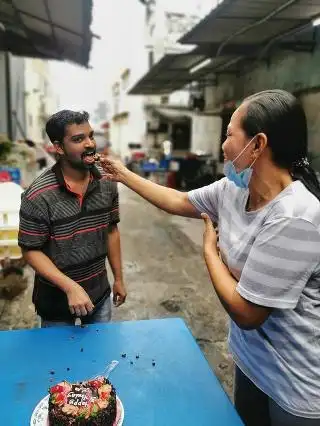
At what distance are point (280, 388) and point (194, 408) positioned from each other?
1.10 ft

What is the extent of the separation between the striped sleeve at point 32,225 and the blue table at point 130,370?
18.9 inches

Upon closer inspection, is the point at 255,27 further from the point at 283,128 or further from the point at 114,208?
the point at 283,128

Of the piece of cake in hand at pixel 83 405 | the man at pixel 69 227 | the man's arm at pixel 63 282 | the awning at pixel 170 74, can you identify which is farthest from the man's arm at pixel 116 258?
the awning at pixel 170 74

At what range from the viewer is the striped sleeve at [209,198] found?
1.94m

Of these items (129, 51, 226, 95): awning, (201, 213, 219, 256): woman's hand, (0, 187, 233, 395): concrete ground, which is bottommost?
(0, 187, 233, 395): concrete ground

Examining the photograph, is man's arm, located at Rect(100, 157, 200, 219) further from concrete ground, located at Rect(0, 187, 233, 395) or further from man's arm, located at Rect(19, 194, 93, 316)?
concrete ground, located at Rect(0, 187, 233, 395)

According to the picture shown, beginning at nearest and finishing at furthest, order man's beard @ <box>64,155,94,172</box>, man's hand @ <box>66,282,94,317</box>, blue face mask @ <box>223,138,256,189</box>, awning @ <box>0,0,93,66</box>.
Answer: blue face mask @ <box>223,138,256,189</box>, man's hand @ <box>66,282,94,317</box>, man's beard @ <box>64,155,94,172</box>, awning @ <box>0,0,93,66</box>

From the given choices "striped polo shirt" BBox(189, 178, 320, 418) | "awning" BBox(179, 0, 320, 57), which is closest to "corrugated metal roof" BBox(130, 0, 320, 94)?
"awning" BBox(179, 0, 320, 57)

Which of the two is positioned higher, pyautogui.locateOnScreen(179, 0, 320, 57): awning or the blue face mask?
pyautogui.locateOnScreen(179, 0, 320, 57): awning

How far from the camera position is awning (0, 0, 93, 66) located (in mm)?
5852

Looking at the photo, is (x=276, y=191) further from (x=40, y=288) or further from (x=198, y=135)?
(x=198, y=135)

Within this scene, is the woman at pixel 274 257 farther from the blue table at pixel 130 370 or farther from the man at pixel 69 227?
the man at pixel 69 227

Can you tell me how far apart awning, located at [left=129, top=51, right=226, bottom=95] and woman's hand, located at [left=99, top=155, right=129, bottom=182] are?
675 cm

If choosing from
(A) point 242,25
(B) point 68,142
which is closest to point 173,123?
(A) point 242,25
